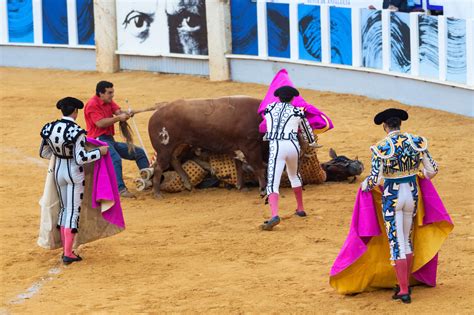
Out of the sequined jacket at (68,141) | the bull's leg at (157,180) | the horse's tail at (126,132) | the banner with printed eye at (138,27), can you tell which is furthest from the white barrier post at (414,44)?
the sequined jacket at (68,141)

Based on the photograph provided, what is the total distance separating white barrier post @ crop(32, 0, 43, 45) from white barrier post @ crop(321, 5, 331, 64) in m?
7.80

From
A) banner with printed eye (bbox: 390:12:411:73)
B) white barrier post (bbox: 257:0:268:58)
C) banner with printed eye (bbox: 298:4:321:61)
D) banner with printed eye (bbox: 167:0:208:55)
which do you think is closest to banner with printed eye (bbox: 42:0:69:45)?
banner with printed eye (bbox: 167:0:208:55)

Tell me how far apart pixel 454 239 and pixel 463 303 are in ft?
7.26

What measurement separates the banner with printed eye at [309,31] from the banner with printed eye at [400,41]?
197 centimetres

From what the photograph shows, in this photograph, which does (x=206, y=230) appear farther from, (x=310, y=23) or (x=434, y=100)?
(x=310, y=23)

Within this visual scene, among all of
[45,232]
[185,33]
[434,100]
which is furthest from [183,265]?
[185,33]

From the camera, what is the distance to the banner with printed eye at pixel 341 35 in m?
20.2

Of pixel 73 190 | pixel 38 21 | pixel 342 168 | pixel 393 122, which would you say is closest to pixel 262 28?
pixel 38 21

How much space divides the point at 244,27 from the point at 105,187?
11.8 m

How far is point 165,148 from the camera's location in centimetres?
1388

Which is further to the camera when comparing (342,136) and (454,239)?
(342,136)

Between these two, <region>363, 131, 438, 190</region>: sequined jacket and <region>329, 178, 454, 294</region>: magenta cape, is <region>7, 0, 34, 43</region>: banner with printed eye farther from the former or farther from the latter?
<region>363, 131, 438, 190</region>: sequined jacket

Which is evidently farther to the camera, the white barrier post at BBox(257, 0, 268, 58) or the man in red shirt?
the white barrier post at BBox(257, 0, 268, 58)

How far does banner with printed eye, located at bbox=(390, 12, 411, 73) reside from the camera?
18812mm
